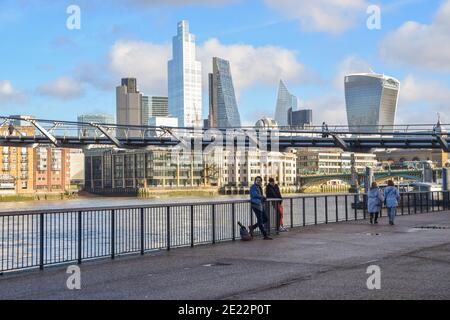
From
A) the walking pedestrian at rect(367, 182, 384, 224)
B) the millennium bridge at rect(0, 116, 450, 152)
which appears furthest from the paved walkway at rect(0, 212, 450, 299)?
the millennium bridge at rect(0, 116, 450, 152)

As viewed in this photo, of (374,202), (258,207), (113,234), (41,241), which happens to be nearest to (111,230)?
(113,234)

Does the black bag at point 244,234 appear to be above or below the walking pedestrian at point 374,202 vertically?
below

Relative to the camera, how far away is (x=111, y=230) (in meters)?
14.3

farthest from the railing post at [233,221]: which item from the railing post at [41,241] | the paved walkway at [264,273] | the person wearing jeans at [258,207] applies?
the railing post at [41,241]

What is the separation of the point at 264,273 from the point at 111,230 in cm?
446

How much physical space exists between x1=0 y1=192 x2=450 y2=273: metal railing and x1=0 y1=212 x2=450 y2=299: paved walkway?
630 millimetres

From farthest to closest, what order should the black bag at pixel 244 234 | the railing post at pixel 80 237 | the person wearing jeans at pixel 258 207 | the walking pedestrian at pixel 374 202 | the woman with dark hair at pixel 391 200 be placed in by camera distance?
the walking pedestrian at pixel 374 202 < the woman with dark hair at pixel 391 200 < the person wearing jeans at pixel 258 207 < the black bag at pixel 244 234 < the railing post at pixel 80 237

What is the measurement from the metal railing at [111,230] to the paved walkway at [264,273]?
63cm

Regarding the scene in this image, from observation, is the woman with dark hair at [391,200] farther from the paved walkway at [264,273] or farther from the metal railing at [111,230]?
the paved walkway at [264,273]

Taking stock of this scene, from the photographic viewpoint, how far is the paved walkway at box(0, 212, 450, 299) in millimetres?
9117

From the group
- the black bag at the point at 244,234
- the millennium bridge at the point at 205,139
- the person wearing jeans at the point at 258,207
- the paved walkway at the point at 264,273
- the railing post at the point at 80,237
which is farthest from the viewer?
the millennium bridge at the point at 205,139

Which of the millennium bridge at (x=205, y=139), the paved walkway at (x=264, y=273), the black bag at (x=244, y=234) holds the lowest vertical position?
the paved walkway at (x=264, y=273)

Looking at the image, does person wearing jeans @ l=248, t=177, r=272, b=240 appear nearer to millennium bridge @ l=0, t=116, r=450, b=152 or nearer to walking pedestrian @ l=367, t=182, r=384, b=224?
walking pedestrian @ l=367, t=182, r=384, b=224

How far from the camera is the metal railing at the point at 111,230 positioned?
41.7 feet
